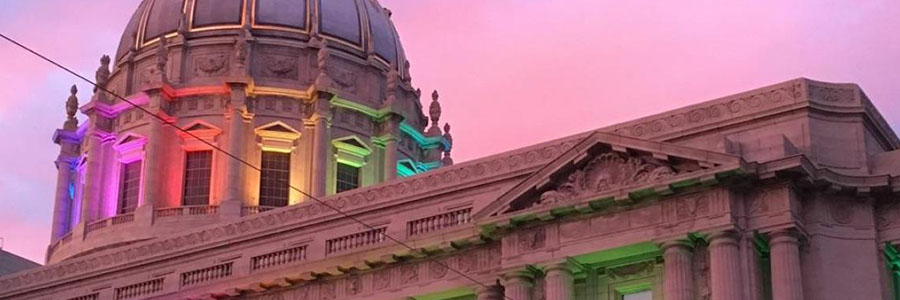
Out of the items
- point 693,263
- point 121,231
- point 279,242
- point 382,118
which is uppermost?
point 382,118

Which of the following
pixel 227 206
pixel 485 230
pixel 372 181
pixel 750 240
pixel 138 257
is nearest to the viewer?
pixel 750 240

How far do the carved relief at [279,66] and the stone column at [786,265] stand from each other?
3606 centimetres

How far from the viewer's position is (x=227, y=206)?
64812 millimetres

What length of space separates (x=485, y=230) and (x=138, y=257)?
15.2 metres

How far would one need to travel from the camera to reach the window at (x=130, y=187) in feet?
226

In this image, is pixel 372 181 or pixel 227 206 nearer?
pixel 227 206

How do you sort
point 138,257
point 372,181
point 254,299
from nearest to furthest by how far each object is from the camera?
point 254,299 < point 138,257 < point 372,181

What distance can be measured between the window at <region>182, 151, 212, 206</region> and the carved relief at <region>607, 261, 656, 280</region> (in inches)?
1168

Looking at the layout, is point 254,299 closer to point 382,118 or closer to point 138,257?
point 138,257

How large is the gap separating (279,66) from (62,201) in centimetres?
1265

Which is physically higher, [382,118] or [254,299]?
[382,118]

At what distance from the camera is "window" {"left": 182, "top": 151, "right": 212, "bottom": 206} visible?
6775cm

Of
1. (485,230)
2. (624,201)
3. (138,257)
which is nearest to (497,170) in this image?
(485,230)

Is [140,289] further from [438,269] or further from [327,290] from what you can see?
[438,269]
